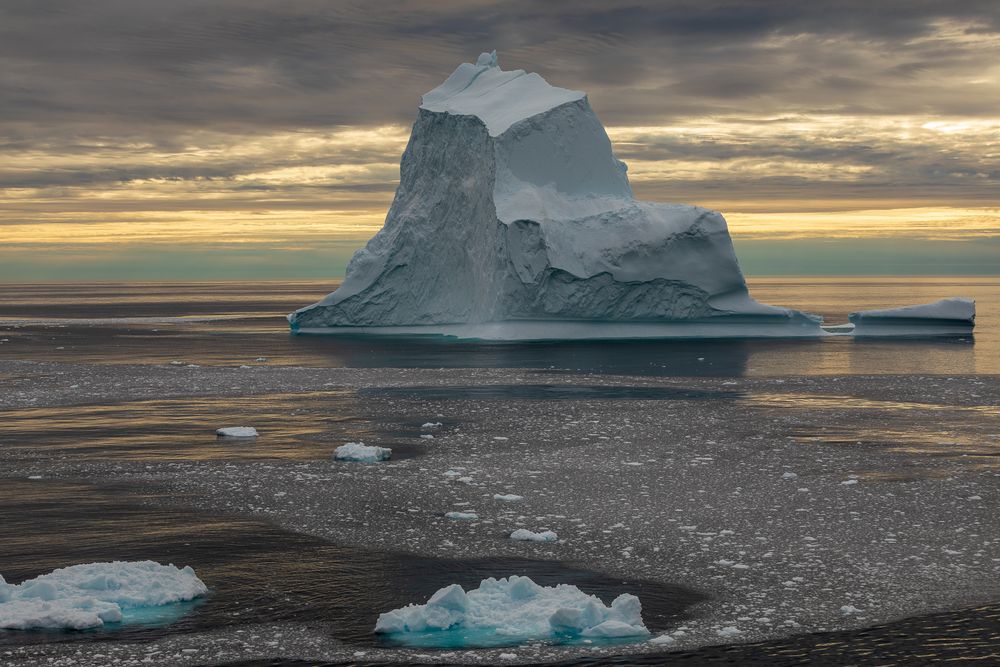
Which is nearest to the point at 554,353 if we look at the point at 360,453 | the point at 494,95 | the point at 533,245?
the point at 533,245

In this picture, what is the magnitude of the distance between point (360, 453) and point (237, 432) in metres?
2.86

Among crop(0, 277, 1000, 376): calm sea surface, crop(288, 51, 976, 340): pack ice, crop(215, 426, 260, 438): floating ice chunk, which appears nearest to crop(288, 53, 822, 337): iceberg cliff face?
crop(288, 51, 976, 340): pack ice

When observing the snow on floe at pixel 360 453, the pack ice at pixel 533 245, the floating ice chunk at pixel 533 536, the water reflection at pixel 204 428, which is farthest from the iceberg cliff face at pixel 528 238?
the floating ice chunk at pixel 533 536

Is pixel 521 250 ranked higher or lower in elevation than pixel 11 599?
higher

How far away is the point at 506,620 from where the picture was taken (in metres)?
7.11

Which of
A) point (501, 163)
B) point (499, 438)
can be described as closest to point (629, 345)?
point (501, 163)

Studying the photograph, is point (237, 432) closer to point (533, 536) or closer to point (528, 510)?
point (528, 510)

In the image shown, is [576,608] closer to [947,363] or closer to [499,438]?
[499,438]

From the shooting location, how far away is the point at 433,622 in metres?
7.00

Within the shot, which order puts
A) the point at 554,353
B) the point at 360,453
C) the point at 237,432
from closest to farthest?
the point at 360,453
the point at 237,432
the point at 554,353

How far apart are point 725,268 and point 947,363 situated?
862 cm

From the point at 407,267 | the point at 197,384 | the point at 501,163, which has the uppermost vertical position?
the point at 501,163

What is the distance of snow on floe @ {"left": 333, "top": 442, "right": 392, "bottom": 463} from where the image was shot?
1334 cm

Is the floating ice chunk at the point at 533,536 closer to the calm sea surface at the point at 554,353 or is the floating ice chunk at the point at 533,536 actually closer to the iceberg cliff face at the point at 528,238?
the calm sea surface at the point at 554,353
